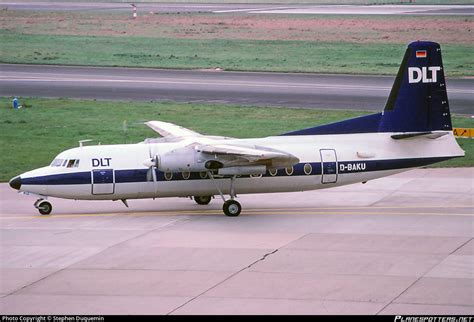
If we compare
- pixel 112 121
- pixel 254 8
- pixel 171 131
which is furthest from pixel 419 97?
pixel 254 8

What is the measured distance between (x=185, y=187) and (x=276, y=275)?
8.23 m

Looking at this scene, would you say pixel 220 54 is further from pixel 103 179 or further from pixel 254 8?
pixel 103 179

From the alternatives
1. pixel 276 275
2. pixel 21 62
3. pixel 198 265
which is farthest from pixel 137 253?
pixel 21 62

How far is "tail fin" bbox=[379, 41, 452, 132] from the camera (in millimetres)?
33281

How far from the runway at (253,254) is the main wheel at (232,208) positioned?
0.32 m

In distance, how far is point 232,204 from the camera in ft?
105

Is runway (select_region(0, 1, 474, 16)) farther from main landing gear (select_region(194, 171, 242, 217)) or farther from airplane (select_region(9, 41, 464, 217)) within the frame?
main landing gear (select_region(194, 171, 242, 217))

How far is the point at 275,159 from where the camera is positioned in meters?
30.8

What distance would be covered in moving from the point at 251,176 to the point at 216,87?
90.5 feet

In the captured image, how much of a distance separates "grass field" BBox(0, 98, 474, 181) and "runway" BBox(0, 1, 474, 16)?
42.1 m

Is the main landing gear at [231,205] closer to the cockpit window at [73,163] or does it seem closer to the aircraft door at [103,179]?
the aircraft door at [103,179]

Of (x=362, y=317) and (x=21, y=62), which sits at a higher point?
(x=21, y=62)

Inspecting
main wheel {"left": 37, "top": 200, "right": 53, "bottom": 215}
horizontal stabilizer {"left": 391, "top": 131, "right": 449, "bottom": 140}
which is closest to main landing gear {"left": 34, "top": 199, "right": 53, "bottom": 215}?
main wheel {"left": 37, "top": 200, "right": 53, "bottom": 215}

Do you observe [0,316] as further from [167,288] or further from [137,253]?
[137,253]
